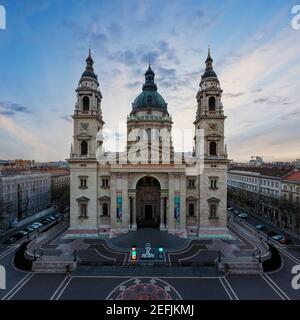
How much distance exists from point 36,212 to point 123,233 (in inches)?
1346

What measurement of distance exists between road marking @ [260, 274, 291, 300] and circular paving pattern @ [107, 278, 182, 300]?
433 inches

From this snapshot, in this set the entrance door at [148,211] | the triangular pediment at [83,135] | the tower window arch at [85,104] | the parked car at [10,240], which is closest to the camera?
the parked car at [10,240]

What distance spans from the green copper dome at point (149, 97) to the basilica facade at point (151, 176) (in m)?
12.5

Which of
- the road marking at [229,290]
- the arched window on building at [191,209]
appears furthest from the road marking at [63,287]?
the arched window on building at [191,209]

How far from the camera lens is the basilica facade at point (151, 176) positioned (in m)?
42.0

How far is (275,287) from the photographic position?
25.4 meters

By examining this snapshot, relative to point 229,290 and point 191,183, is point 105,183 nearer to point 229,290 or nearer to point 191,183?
point 191,183

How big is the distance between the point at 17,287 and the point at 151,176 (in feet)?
85.9

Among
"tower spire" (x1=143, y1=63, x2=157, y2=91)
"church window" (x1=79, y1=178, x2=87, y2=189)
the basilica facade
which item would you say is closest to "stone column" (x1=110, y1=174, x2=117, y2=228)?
the basilica facade

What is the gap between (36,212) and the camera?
6231cm

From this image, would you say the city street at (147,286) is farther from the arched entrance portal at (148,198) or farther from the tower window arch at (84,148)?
the tower window arch at (84,148)

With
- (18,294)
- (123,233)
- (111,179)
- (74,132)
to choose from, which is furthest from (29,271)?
(74,132)
